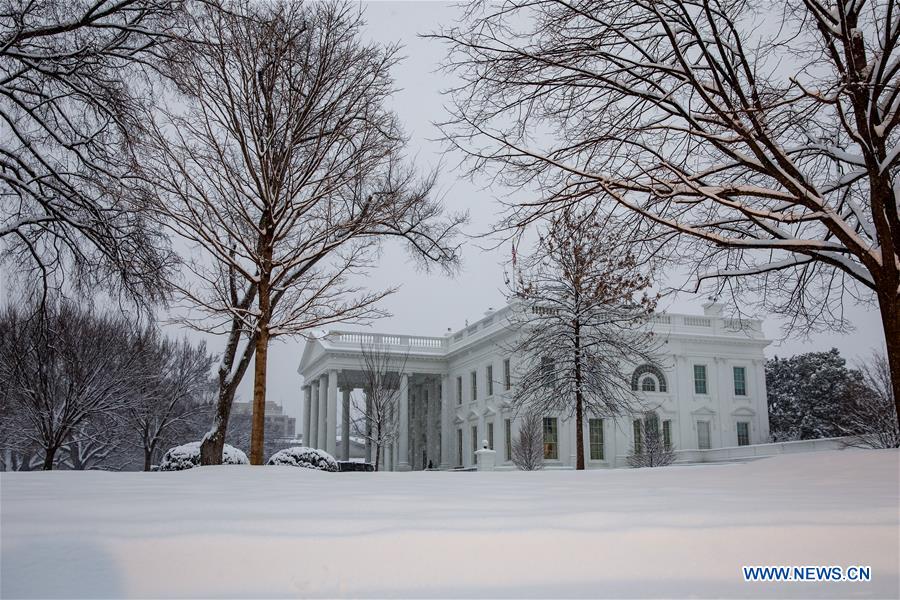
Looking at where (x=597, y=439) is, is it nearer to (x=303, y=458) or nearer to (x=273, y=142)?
(x=303, y=458)

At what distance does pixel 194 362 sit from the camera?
35781 mm

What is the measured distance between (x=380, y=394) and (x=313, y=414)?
1559 centimetres

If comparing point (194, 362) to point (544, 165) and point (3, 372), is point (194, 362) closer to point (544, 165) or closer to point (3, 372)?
point (3, 372)

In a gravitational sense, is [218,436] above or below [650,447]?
above

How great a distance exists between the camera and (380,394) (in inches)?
1451

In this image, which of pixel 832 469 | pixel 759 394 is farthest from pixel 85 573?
pixel 759 394

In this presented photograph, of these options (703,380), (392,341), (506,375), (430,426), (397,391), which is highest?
(392,341)

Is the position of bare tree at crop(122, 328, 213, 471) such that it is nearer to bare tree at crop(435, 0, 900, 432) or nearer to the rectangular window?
the rectangular window

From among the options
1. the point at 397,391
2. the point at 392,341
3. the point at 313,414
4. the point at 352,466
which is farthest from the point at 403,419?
the point at 352,466

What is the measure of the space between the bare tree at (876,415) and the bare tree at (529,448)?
12194mm

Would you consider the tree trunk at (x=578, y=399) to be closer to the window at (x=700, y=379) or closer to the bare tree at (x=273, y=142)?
the bare tree at (x=273, y=142)

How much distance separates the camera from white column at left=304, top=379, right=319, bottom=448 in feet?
161

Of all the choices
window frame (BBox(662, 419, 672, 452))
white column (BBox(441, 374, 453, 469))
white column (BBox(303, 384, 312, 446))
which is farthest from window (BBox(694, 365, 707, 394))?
white column (BBox(303, 384, 312, 446))

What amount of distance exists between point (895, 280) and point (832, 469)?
2945mm
